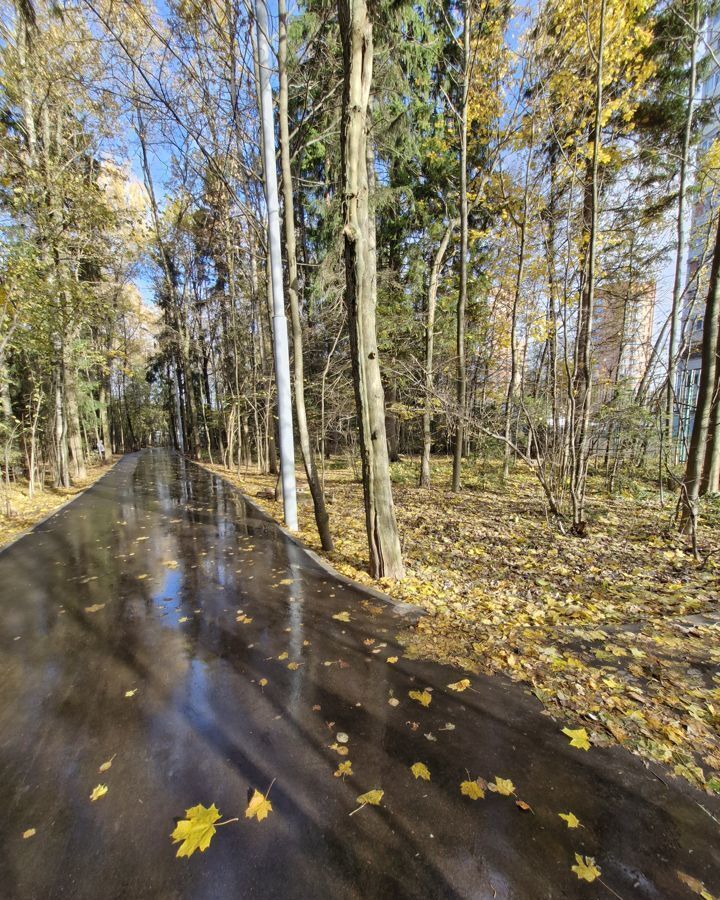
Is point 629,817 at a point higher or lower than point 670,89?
lower

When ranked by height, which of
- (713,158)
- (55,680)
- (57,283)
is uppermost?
(713,158)

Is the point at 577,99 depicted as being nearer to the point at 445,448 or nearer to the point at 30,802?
the point at 30,802

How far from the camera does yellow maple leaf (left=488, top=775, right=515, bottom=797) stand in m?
2.05

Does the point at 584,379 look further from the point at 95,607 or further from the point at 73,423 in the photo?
the point at 73,423

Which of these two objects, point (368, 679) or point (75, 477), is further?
point (75, 477)

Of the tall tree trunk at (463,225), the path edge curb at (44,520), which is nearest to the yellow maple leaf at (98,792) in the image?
the path edge curb at (44,520)

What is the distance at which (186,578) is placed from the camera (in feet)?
16.9

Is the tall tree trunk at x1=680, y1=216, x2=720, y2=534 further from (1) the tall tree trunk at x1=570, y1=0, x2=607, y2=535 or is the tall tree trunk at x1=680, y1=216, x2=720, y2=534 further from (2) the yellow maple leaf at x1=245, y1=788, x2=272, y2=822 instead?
(2) the yellow maple leaf at x1=245, y1=788, x2=272, y2=822

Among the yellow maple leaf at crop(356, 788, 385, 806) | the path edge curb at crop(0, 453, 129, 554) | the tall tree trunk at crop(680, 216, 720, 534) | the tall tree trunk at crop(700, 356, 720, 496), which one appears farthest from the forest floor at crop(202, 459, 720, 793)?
the path edge curb at crop(0, 453, 129, 554)

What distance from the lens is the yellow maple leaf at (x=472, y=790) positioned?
2.04 m

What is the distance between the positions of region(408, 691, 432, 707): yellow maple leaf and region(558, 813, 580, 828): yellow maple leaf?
967mm

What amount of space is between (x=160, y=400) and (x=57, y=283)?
43.5m

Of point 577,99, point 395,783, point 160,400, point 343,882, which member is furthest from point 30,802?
point 160,400

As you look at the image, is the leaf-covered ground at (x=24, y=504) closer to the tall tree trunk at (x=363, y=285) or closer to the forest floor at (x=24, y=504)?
the forest floor at (x=24, y=504)
